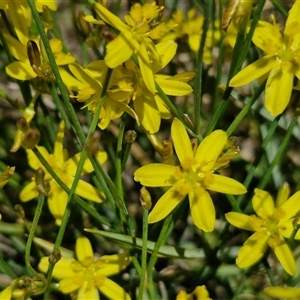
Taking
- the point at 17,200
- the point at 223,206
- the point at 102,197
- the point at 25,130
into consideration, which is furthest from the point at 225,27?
the point at 17,200

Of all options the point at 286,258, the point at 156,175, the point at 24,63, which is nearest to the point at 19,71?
the point at 24,63

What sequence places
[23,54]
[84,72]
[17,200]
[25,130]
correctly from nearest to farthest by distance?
1. [25,130]
2. [84,72]
3. [23,54]
4. [17,200]

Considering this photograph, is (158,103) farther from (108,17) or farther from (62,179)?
(62,179)

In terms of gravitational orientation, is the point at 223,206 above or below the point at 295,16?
below

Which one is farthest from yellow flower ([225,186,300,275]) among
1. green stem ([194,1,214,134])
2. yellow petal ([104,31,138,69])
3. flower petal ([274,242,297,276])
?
yellow petal ([104,31,138,69])

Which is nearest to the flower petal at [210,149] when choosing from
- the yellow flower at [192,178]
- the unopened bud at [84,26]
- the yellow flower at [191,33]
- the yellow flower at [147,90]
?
the yellow flower at [192,178]

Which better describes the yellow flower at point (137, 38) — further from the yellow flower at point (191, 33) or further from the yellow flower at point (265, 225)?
the yellow flower at point (191, 33)

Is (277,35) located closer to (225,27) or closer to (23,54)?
(225,27)
